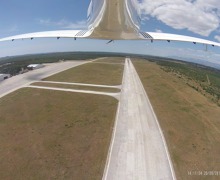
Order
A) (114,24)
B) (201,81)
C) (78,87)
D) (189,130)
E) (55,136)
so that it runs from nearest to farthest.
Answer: (114,24) → (55,136) → (189,130) → (78,87) → (201,81)

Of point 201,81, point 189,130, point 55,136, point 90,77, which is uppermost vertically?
point 90,77

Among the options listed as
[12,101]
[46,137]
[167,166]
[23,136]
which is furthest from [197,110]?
[12,101]

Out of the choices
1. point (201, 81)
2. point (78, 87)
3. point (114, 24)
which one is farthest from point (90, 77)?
point (114, 24)

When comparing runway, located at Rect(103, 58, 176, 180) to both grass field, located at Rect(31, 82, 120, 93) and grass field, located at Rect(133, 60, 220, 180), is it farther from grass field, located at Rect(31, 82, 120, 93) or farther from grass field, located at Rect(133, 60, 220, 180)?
grass field, located at Rect(31, 82, 120, 93)

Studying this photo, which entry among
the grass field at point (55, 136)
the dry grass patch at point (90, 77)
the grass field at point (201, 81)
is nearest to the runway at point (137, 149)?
the grass field at point (55, 136)

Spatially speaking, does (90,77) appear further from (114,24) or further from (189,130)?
(114,24)

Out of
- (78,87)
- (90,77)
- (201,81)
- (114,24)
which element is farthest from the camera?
(201,81)
